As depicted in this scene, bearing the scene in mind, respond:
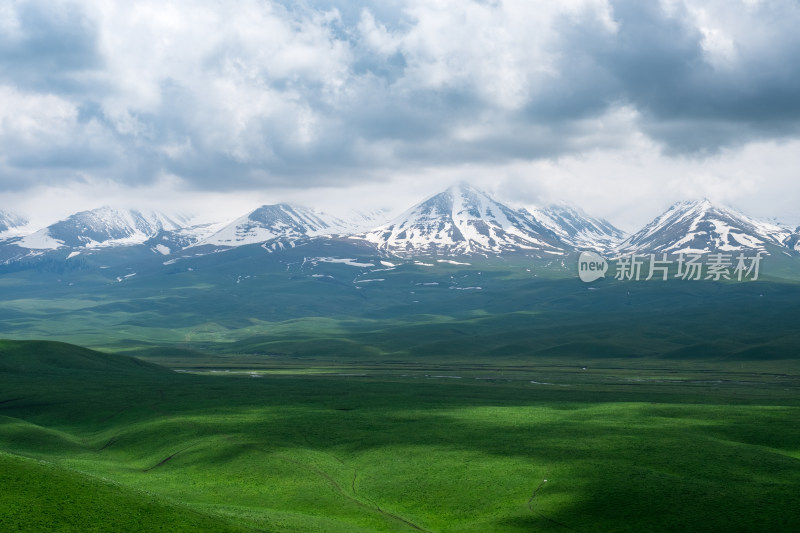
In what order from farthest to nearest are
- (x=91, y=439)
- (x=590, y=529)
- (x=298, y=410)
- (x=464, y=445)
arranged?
(x=298, y=410) < (x=91, y=439) < (x=464, y=445) < (x=590, y=529)

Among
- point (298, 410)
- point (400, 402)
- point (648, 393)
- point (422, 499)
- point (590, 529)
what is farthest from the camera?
point (648, 393)

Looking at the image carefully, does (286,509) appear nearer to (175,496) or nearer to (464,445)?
(175,496)

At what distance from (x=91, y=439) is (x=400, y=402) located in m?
59.6

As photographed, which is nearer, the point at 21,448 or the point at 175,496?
the point at 175,496

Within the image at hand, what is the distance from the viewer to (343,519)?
8406cm

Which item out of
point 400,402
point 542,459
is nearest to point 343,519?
point 542,459

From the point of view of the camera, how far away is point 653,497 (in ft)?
279

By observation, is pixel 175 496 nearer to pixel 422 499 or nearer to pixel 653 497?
pixel 422 499

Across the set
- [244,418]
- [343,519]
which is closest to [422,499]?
[343,519]

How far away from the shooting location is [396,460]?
108 meters

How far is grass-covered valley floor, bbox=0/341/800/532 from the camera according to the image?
249 feet

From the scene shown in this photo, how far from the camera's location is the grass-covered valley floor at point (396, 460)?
75.9m

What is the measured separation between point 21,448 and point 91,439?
15.6 meters

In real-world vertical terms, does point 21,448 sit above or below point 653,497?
below
